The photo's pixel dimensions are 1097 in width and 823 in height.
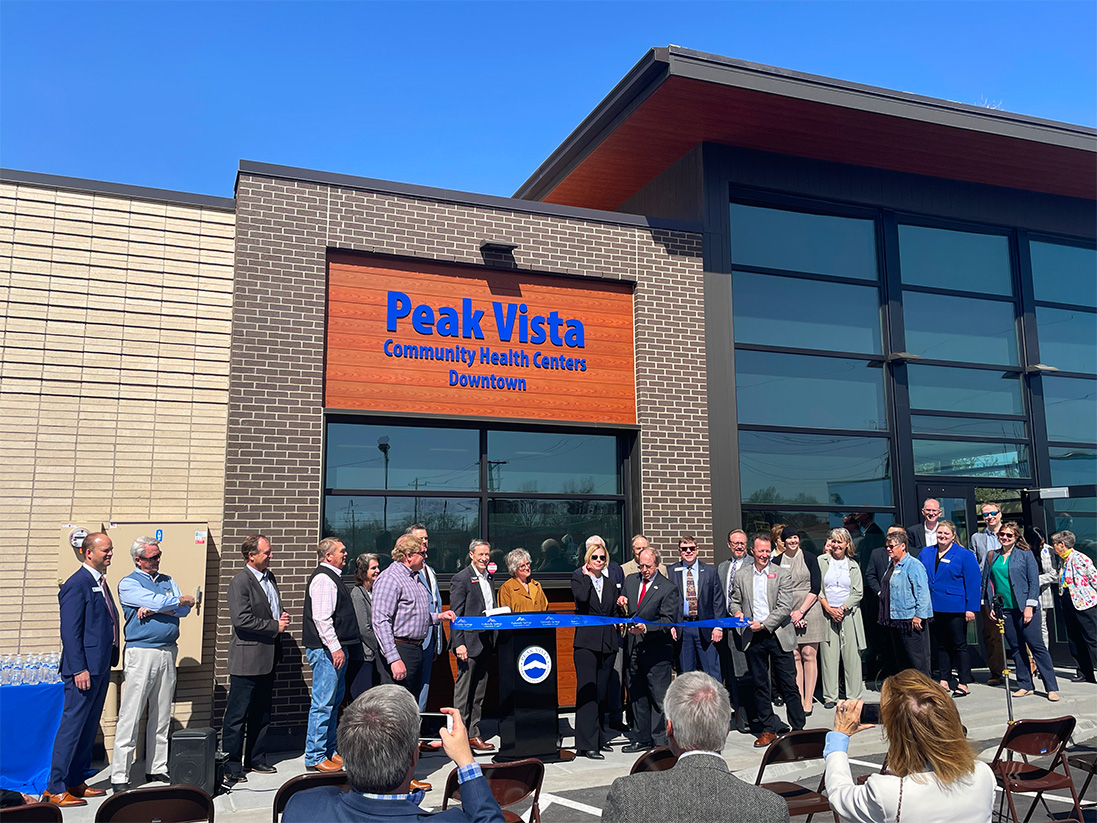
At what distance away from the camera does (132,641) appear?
7496mm

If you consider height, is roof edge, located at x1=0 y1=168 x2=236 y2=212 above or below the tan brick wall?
above

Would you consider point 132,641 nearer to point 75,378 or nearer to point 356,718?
point 75,378

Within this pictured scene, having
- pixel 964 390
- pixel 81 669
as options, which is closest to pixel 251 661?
pixel 81 669

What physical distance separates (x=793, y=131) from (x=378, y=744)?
434 inches

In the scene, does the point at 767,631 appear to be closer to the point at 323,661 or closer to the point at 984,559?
the point at 984,559

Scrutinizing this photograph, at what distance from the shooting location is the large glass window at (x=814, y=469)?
38.7 ft

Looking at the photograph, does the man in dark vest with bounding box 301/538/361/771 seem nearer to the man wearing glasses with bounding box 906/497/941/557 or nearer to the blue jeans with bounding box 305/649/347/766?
the blue jeans with bounding box 305/649/347/766

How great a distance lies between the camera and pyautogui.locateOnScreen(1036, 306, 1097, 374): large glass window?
14.0 m

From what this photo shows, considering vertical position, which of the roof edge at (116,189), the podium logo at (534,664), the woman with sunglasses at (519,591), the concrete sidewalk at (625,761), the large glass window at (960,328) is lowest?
the concrete sidewalk at (625,761)

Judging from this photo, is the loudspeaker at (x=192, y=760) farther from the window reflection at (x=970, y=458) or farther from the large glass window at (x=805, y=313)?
the window reflection at (x=970, y=458)

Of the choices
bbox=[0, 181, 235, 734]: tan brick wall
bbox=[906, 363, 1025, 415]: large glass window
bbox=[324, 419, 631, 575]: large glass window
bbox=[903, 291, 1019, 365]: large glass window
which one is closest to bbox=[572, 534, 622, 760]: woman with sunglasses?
bbox=[324, 419, 631, 575]: large glass window

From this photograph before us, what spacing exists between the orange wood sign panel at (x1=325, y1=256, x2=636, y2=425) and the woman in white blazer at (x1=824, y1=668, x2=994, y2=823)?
25.0 ft

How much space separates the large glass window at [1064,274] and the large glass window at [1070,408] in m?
1.33

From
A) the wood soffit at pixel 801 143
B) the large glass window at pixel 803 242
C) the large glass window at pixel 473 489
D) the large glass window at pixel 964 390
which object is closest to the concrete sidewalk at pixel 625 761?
the large glass window at pixel 473 489
